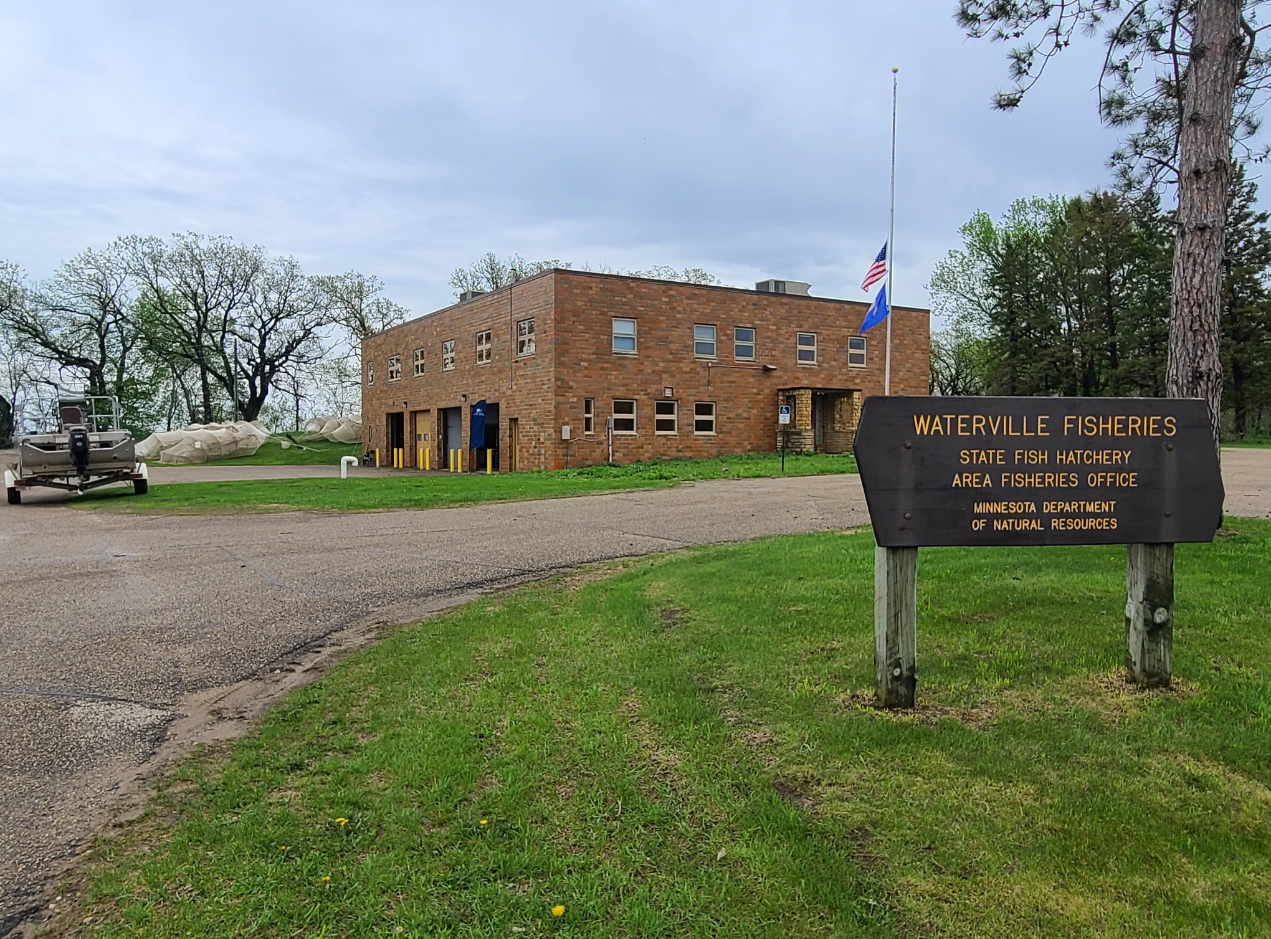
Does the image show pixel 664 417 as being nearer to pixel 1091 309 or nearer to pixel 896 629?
pixel 896 629

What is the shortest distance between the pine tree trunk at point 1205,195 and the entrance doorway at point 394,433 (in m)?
37.0

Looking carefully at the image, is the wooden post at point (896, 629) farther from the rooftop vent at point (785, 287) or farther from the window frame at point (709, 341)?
the rooftop vent at point (785, 287)

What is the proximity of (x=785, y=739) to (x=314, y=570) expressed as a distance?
21.4 ft

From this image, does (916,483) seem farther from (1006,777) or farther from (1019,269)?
(1019,269)

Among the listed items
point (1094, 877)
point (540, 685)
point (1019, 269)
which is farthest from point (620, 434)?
point (1019, 269)

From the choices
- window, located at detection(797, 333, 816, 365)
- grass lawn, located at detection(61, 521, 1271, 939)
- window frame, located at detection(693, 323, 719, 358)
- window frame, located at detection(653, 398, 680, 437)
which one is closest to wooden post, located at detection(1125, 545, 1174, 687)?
grass lawn, located at detection(61, 521, 1271, 939)

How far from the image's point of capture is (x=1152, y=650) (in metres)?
4.32

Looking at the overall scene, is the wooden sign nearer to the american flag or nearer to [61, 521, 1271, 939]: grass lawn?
[61, 521, 1271, 939]: grass lawn

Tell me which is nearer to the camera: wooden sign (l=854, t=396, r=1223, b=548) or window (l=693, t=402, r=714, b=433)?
wooden sign (l=854, t=396, r=1223, b=548)

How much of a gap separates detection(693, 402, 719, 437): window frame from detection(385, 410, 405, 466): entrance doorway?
17.2m

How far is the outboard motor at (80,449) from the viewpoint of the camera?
1820cm

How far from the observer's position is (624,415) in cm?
2900

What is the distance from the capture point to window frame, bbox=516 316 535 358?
28984mm

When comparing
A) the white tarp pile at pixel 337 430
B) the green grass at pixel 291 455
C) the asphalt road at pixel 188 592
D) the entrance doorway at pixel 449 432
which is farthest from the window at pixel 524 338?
the white tarp pile at pixel 337 430
